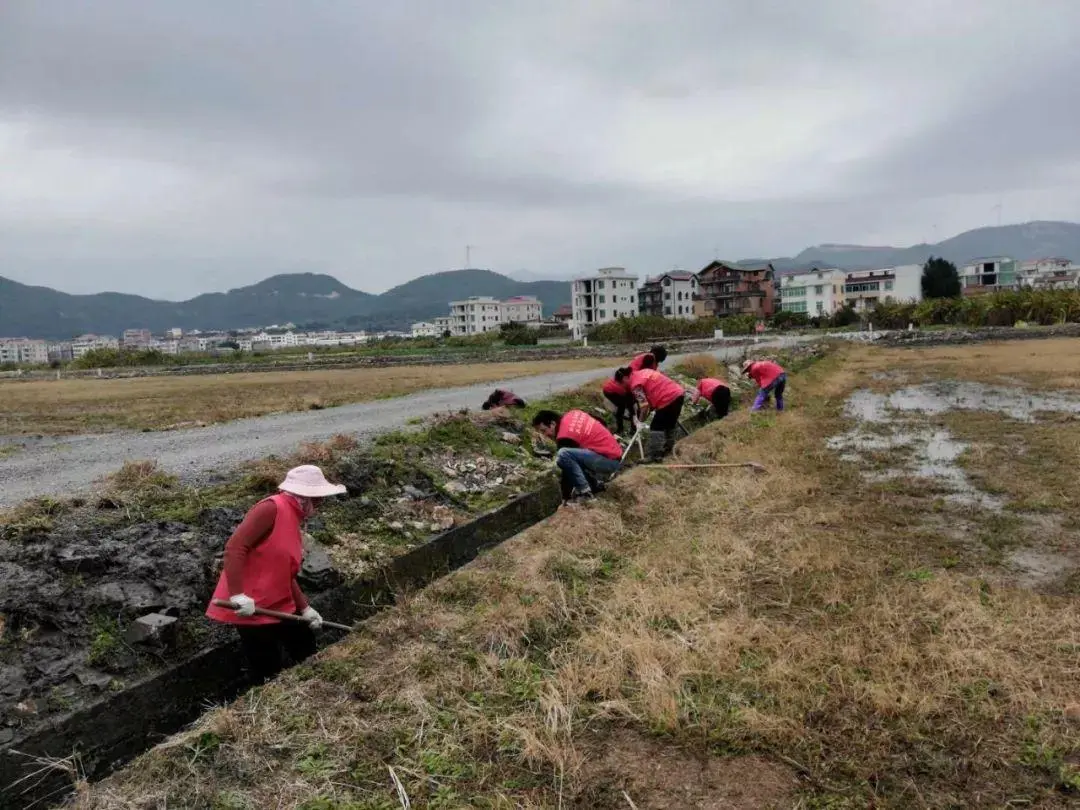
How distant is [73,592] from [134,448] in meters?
7.56

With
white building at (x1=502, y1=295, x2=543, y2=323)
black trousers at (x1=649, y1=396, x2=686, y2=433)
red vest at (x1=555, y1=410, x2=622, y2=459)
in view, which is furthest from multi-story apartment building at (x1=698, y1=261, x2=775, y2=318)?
red vest at (x1=555, y1=410, x2=622, y2=459)

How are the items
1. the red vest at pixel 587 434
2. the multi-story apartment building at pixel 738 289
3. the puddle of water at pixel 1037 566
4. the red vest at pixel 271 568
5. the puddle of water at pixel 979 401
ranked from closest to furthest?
the red vest at pixel 271 568 → the puddle of water at pixel 1037 566 → the red vest at pixel 587 434 → the puddle of water at pixel 979 401 → the multi-story apartment building at pixel 738 289

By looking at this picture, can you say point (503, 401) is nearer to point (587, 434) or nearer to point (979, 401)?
point (587, 434)

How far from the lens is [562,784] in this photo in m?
3.71

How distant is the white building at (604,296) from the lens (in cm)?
9994

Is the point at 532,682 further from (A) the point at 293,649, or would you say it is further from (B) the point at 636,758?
(A) the point at 293,649

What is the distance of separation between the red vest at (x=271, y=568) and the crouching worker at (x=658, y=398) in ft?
24.4

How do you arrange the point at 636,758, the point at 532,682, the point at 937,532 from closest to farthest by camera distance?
the point at 636,758 < the point at 532,682 < the point at 937,532

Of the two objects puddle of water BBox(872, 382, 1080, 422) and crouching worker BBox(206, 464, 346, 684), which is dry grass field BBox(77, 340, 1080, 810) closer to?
crouching worker BBox(206, 464, 346, 684)

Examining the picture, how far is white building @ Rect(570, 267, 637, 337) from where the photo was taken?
9994 centimetres

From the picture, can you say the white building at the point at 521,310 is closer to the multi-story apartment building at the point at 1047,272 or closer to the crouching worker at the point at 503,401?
the multi-story apartment building at the point at 1047,272

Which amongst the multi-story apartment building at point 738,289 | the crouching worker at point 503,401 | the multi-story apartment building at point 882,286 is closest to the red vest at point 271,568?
the crouching worker at point 503,401

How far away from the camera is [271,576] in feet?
17.1

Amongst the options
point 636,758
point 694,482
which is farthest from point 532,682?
point 694,482
